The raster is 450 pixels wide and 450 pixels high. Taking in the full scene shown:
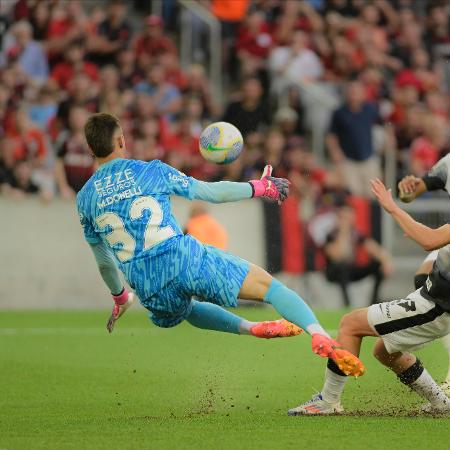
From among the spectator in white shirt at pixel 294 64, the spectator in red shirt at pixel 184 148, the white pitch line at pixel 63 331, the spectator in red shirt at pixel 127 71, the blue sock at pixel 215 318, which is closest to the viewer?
the blue sock at pixel 215 318

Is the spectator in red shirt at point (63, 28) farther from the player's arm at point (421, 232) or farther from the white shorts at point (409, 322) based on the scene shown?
the player's arm at point (421, 232)

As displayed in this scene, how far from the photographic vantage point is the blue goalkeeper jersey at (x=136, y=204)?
24.9 feet

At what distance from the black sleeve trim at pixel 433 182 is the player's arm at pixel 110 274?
7.06 feet

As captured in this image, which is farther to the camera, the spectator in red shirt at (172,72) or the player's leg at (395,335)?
the spectator in red shirt at (172,72)

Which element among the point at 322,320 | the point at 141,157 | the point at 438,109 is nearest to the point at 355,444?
the point at 322,320

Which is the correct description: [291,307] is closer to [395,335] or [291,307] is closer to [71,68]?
[395,335]

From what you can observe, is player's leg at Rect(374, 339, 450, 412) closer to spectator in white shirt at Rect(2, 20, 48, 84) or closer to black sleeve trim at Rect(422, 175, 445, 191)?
black sleeve trim at Rect(422, 175, 445, 191)

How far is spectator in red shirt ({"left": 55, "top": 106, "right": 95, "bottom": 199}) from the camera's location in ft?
55.6

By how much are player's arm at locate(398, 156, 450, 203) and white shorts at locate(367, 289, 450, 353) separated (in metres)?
0.80

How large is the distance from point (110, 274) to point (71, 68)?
1067 cm

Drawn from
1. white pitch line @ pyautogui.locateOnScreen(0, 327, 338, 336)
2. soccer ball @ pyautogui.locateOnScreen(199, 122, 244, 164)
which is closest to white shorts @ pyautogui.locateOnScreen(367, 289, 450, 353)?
soccer ball @ pyautogui.locateOnScreen(199, 122, 244, 164)

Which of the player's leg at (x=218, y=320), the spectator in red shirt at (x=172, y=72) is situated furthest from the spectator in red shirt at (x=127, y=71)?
the player's leg at (x=218, y=320)

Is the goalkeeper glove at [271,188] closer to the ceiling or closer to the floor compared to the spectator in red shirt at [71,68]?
closer to the floor

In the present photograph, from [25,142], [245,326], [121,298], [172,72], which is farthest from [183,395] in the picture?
[172,72]
